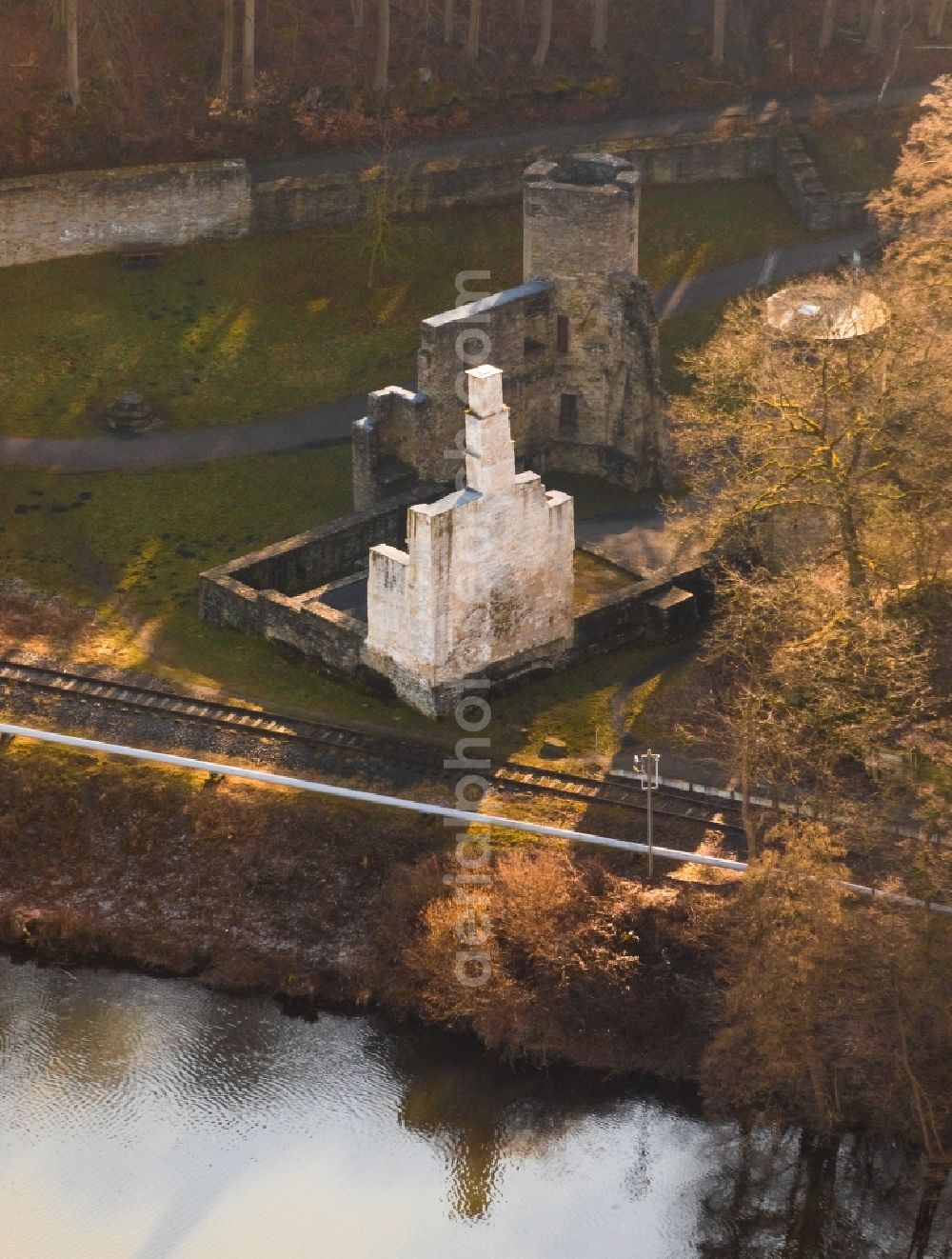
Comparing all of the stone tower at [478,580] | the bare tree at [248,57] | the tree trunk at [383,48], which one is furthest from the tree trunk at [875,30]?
Answer: the stone tower at [478,580]

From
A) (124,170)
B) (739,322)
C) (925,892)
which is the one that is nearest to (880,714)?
(925,892)

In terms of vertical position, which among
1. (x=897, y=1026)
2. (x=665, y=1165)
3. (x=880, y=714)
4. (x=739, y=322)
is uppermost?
(x=739, y=322)

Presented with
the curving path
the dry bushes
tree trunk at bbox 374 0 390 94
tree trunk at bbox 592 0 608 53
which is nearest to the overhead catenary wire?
the dry bushes

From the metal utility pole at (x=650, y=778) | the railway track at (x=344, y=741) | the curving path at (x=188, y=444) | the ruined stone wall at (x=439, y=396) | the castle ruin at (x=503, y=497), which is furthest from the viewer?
the curving path at (x=188, y=444)

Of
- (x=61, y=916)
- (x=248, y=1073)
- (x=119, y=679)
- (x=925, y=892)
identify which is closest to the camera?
(x=925, y=892)

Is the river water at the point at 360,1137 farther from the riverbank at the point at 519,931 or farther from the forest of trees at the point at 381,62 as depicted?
the forest of trees at the point at 381,62

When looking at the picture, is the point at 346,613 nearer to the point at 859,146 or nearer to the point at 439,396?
the point at 439,396

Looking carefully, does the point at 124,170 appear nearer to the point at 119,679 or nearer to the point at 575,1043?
the point at 119,679
